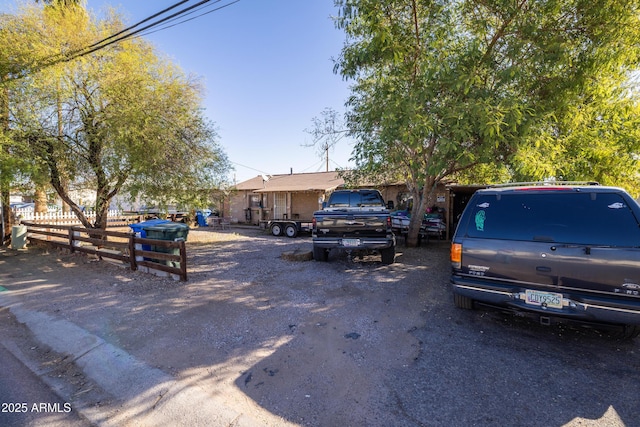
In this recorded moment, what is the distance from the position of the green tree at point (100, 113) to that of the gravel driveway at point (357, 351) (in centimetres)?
382

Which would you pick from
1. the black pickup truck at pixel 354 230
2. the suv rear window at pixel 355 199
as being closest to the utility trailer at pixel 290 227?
the suv rear window at pixel 355 199

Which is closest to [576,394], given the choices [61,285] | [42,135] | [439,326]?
[439,326]

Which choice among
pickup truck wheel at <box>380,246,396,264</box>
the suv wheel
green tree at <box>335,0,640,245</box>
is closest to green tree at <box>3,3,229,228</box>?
green tree at <box>335,0,640,245</box>

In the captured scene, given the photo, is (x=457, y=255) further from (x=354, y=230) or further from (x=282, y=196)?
(x=282, y=196)

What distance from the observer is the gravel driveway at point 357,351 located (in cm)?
272

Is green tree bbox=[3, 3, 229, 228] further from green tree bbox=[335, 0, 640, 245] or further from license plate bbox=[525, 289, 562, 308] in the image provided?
license plate bbox=[525, 289, 562, 308]

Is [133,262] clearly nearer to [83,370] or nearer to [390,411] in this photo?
[83,370]

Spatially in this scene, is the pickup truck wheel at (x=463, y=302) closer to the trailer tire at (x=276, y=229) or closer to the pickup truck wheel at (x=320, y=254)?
the pickup truck wheel at (x=320, y=254)

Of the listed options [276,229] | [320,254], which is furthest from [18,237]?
[320,254]

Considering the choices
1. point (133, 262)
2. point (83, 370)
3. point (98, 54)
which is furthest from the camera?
point (98, 54)

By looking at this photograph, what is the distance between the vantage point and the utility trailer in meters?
15.2

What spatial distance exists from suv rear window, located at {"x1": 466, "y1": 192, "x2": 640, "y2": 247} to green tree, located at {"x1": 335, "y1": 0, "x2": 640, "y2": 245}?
6.67ft

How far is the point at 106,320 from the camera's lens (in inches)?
185

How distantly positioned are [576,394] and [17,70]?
13173mm
